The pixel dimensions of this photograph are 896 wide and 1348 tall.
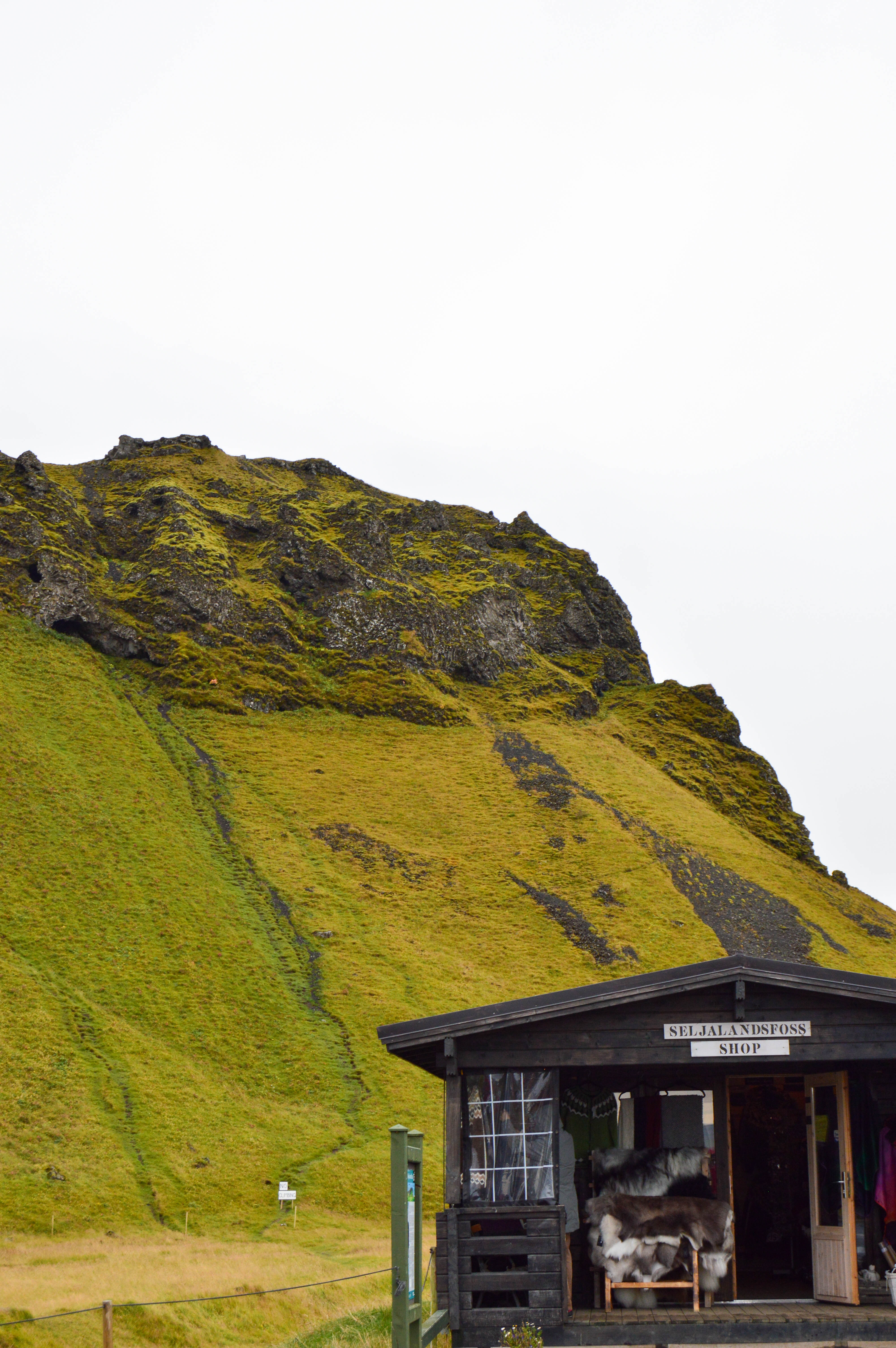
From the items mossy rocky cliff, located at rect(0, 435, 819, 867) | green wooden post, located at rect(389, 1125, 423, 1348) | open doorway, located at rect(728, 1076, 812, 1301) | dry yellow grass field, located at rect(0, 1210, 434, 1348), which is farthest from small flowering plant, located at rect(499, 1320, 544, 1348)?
mossy rocky cliff, located at rect(0, 435, 819, 867)

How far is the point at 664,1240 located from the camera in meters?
17.5

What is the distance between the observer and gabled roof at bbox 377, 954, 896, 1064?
1684 cm

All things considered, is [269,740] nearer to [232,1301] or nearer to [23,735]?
[23,735]

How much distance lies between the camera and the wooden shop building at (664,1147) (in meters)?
16.8

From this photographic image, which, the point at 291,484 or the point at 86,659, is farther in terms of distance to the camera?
the point at 291,484

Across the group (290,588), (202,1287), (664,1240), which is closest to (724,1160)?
(664,1240)

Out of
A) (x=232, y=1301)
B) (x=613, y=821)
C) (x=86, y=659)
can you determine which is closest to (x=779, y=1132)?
(x=232, y=1301)

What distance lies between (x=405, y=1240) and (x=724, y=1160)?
6650mm

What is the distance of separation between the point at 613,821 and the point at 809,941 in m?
15.4

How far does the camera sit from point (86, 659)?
311 ft

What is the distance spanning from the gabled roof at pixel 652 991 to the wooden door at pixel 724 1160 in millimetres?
3087

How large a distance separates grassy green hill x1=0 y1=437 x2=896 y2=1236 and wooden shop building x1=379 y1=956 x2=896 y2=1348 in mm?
26830

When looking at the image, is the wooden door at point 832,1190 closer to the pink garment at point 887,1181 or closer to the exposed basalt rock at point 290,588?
the pink garment at point 887,1181

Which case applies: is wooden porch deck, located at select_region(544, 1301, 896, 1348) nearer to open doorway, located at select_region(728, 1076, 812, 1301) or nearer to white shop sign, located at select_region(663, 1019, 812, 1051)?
white shop sign, located at select_region(663, 1019, 812, 1051)
